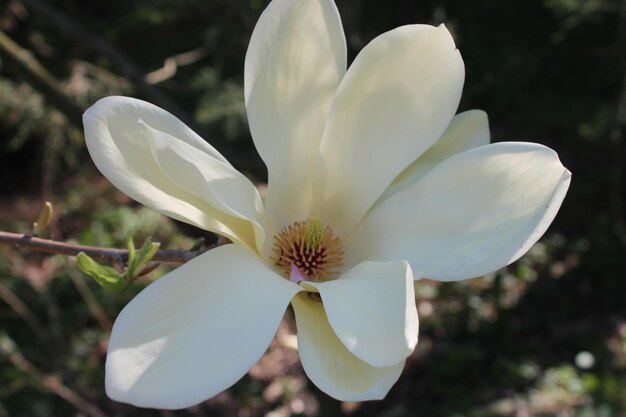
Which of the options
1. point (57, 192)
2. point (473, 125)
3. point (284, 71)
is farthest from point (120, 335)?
point (57, 192)

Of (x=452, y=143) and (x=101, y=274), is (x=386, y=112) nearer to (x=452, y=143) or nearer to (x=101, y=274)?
(x=452, y=143)

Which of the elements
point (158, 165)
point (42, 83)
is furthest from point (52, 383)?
point (158, 165)

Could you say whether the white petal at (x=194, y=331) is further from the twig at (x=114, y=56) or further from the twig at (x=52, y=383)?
the twig at (x=52, y=383)

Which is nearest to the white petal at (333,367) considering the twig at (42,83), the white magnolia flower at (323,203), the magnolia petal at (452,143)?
the white magnolia flower at (323,203)

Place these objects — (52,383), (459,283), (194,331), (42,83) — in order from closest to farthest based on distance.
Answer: (194,331) → (42,83) → (52,383) → (459,283)

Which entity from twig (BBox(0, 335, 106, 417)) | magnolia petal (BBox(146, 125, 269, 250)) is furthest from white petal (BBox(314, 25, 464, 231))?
twig (BBox(0, 335, 106, 417))
